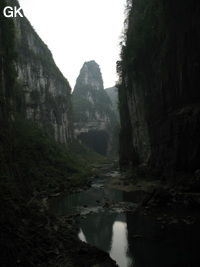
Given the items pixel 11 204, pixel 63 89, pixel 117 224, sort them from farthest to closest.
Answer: pixel 63 89 → pixel 117 224 → pixel 11 204

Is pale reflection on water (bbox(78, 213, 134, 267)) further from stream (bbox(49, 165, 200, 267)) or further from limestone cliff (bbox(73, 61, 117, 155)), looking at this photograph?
limestone cliff (bbox(73, 61, 117, 155))

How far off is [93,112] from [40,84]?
63743 mm

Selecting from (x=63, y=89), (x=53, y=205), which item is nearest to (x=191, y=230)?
(x=53, y=205)

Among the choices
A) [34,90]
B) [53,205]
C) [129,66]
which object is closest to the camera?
[53,205]

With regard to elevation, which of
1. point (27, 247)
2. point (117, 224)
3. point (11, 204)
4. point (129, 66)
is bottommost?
point (117, 224)

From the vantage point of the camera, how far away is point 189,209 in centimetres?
2236

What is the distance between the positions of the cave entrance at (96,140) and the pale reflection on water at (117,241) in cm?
11880

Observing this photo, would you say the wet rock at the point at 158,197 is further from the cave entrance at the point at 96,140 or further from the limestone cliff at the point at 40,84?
the cave entrance at the point at 96,140

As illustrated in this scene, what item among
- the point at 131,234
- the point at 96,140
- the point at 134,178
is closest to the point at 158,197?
the point at 131,234

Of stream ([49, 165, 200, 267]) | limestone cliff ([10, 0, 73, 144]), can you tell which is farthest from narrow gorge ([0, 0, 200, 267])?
limestone cliff ([10, 0, 73, 144])

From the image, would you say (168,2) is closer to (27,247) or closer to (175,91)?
(175,91)

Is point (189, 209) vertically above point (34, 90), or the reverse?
point (34, 90)

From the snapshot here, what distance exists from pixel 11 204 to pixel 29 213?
296 centimetres

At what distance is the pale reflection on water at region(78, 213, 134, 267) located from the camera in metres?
15.7
